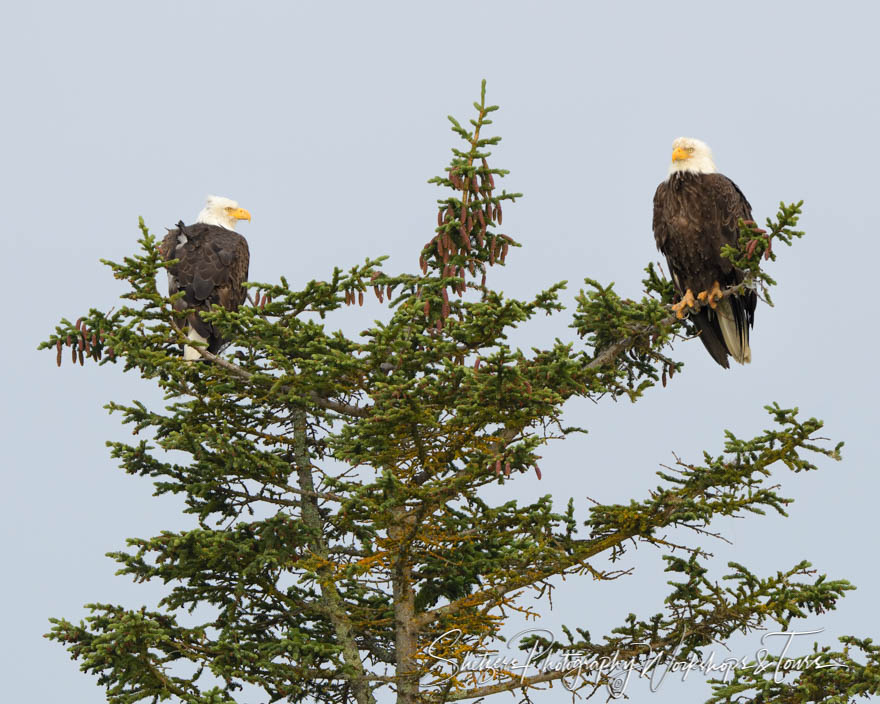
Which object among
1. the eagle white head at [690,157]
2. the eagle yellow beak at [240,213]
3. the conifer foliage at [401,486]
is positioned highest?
the eagle yellow beak at [240,213]

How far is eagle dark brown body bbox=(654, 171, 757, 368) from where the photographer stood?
40.6 feet

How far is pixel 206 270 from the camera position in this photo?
1309 centimetres

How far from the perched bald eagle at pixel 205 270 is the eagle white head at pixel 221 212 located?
1.13m

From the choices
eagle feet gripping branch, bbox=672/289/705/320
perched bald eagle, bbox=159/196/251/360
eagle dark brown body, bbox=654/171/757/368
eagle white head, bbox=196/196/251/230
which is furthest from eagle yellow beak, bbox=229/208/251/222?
eagle feet gripping branch, bbox=672/289/705/320

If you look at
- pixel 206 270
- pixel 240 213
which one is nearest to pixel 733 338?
pixel 206 270

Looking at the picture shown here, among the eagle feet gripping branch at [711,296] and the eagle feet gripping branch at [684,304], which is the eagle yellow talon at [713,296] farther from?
the eagle feet gripping branch at [684,304]

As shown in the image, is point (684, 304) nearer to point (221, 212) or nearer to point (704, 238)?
point (704, 238)

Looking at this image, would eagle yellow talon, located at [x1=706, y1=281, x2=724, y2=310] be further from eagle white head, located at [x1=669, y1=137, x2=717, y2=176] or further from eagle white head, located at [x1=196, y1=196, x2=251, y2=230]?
eagle white head, located at [x1=196, y1=196, x2=251, y2=230]

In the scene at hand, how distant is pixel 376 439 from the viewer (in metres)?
10.1

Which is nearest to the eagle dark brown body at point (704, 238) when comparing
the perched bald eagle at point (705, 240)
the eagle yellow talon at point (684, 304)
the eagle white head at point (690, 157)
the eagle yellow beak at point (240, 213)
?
the perched bald eagle at point (705, 240)

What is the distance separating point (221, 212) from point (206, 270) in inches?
86.9

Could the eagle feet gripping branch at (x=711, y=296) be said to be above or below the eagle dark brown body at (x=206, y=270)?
below

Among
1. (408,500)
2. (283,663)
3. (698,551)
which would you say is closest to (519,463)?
(408,500)

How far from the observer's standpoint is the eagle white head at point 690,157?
13.0 metres
